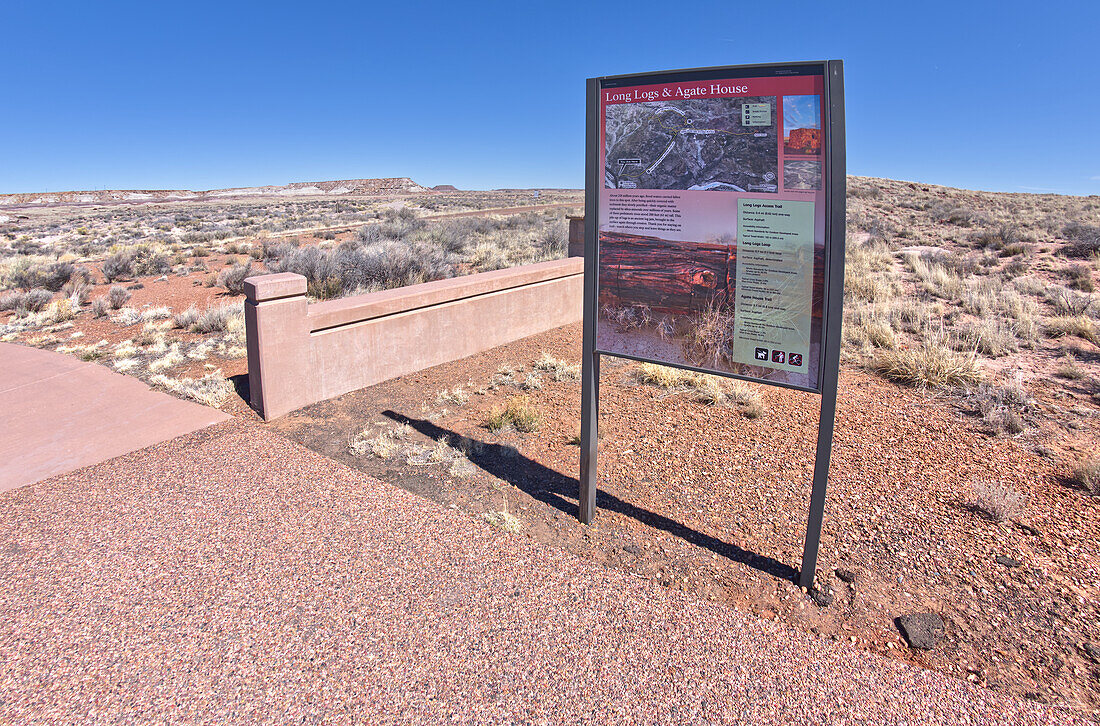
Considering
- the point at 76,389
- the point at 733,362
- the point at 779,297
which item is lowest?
the point at 76,389

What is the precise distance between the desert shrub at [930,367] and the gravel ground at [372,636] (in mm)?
4990

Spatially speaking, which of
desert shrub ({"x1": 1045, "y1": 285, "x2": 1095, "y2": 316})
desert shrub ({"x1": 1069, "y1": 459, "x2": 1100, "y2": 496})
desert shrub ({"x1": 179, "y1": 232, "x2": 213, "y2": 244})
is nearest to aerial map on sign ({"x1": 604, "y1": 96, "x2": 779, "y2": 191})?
desert shrub ({"x1": 1069, "y1": 459, "x2": 1100, "y2": 496})

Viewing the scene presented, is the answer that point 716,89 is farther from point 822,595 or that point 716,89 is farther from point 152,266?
point 152,266

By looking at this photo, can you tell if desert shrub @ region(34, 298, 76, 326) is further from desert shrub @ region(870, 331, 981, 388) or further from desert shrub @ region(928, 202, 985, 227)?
desert shrub @ region(928, 202, 985, 227)

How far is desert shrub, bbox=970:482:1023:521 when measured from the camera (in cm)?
397

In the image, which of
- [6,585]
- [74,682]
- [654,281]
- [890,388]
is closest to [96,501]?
[6,585]

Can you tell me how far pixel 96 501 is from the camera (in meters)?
4.10

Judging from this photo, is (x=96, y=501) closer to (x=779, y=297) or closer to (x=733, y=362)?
(x=733, y=362)

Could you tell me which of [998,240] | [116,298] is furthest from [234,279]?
[998,240]

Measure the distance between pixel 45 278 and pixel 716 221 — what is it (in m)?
16.2

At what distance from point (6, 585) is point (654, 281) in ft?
12.0

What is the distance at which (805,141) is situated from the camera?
2.96 m

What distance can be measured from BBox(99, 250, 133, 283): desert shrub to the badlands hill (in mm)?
100286

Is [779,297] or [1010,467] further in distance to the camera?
[1010,467]
